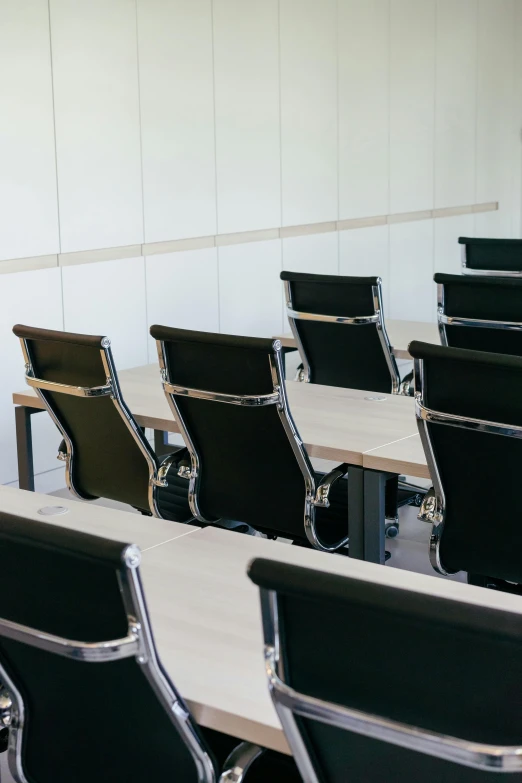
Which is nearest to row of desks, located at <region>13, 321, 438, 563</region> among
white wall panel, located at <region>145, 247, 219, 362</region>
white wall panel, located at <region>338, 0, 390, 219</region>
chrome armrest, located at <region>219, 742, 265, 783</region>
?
chrome armrest, located at <region>219, 742, 265, 783</region>

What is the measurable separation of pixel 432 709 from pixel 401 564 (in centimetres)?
298

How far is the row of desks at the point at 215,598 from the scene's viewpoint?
1.52 m

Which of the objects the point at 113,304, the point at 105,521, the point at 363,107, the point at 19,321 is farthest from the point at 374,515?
the point at 363,107

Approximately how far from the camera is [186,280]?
5.93 m

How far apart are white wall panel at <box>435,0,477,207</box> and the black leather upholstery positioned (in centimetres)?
294

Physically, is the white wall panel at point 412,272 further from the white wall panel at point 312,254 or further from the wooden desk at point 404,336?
the wooden desk at point 404,336

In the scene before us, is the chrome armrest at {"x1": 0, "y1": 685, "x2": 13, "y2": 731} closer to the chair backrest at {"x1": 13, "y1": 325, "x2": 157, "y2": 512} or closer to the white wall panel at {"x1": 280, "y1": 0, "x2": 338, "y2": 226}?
the chair backrest at {"x1": 13, "y1": 325, "x2": 157, "y2": 512}

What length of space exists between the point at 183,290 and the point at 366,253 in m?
1.93

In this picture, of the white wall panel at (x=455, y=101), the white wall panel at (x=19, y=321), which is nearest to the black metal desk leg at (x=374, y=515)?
the white wall panel at (x=19, y=321)

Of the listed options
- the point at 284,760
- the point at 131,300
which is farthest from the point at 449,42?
the point at 284,760

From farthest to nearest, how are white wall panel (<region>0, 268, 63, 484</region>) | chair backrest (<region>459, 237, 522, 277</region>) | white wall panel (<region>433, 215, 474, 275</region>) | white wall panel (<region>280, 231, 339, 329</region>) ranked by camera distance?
white wall panel (<region>433, 215, 474, 275</region>) < white wall panel (<region>280, 231, 339, 329</region>) < chair backrest (<region>459, 237, 522, 277</region>) < white wall panel (<region>0, 268, 63, 484</region>)

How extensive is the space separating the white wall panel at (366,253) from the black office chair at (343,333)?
2.72 metres

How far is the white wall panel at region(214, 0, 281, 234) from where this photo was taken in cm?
598

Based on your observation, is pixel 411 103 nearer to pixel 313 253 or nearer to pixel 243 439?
pixel 313 253
